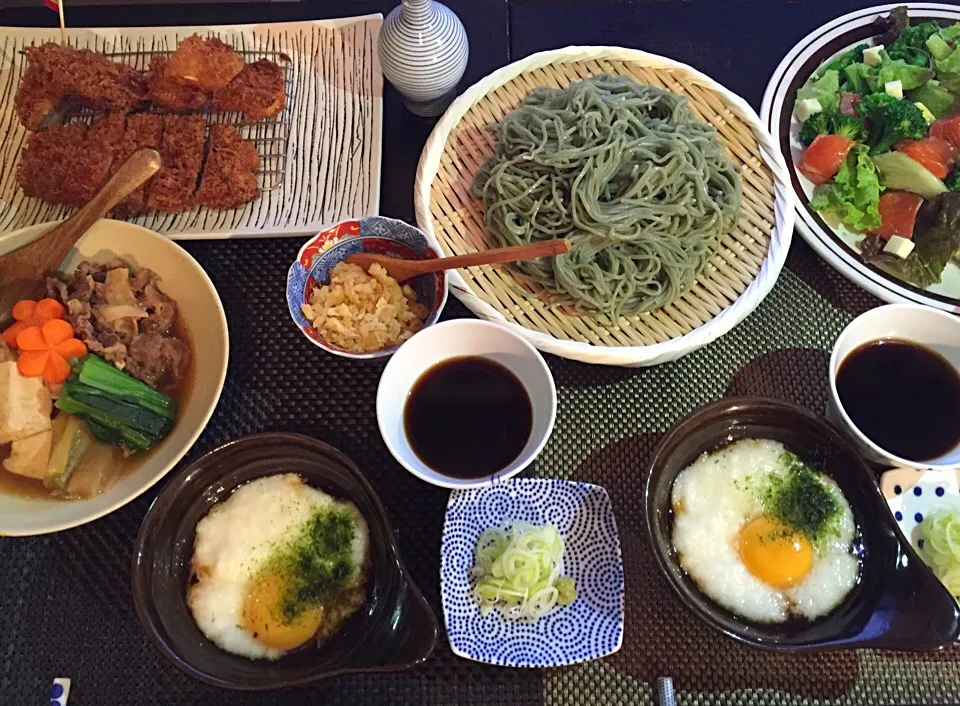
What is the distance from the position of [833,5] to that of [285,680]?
333cm

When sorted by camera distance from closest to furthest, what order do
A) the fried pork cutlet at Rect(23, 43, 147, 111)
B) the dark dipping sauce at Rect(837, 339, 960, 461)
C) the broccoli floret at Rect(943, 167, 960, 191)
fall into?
1. the dark dipping sauce at Rect(837, 339, 960, 461)
2. the broccoli floret at Rect(943, 167, 960, 191)
3. the fried pork cutlet at Rect(23, 43, 147, 111)

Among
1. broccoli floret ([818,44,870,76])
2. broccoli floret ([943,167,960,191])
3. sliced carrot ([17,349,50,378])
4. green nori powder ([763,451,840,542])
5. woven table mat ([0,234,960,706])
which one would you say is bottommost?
woven table mat ([0,234,960,706])

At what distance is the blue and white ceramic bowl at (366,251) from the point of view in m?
2.15

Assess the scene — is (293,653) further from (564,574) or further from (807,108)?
(807,108)

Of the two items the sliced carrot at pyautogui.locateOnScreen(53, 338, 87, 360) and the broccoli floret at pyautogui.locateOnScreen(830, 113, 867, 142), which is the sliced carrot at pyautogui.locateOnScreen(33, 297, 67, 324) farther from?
the broccoli floret at pyautogui.locateOnScreen(830, 113, 867, 142)

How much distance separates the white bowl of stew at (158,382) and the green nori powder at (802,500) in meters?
1.66

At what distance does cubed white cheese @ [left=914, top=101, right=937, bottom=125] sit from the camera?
2537mm

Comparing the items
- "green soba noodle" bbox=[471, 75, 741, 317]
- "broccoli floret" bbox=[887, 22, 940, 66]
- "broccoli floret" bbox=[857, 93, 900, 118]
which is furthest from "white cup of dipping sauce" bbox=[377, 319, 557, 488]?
"broccoli floret" bbox=[887, 22, 940, 66]

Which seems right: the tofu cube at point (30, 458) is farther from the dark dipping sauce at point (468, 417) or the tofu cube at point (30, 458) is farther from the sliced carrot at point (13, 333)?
the dark dipping sauce at point (468, 417)

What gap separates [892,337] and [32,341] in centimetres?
263

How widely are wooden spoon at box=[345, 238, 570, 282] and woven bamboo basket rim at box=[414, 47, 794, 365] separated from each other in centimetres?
8

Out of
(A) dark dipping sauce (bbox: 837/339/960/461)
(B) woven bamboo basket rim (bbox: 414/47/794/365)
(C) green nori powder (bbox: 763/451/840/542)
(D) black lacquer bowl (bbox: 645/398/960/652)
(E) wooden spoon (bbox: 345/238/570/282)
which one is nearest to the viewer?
(D) black lacquer bowl (bbox: 645/398/960/652)

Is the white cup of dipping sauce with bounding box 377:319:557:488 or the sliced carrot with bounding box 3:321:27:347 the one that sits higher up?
the white cup of dipping sauce with bounding box 377:319:557:488

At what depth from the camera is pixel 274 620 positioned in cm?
179
